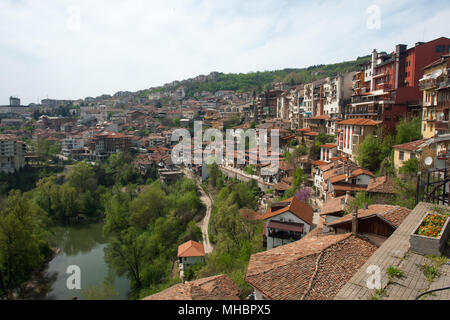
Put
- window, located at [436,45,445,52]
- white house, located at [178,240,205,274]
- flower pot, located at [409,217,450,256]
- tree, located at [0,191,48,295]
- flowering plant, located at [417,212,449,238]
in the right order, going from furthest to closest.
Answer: window, located at [436,45,445,52], white house, located at [178,240,205,274], tree, located at [0,191,48,295], flowering plant, located at [417,212,449,238], flower pot, located at [409,217,450,256]

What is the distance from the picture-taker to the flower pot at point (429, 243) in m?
3.75

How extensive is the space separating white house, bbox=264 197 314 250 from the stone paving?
6.96 metres

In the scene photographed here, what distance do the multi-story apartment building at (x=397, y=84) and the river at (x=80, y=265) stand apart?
14.6 m

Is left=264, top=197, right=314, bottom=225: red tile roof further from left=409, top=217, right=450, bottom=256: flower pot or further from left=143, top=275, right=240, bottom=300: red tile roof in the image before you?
left=409, top=217, right=450, bottom=256: flower pot

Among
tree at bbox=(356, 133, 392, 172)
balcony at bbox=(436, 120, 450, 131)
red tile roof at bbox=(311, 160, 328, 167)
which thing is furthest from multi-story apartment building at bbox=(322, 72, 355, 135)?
balcony at bbox=(436, 120, 450, 131)

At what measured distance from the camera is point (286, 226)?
441 inches

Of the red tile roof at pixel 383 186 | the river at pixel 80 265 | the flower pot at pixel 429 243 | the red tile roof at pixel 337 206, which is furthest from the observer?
the river at pixel 80 265

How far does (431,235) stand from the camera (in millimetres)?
3889

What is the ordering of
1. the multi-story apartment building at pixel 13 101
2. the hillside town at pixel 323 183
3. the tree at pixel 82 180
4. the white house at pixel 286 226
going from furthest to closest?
the multi-story apartment building at pixel 13 101 → the tree at pixel 82 180 → the white house at pixel 286 226 → the hillside town at pixel 323 183

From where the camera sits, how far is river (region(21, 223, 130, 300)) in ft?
43.4

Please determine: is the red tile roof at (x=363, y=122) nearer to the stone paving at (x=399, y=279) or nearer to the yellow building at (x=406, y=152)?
the yellow building at (x=406, y=152)

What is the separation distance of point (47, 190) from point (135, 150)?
44.0 feet

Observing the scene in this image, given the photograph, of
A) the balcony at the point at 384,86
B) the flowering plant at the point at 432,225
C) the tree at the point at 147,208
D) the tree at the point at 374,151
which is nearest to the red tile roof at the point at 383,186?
the tree at the point at 374,151

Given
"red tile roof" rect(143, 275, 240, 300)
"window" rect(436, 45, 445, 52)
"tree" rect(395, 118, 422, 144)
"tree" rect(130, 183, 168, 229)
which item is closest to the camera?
"red tile roof" rect(143, 275, 240, 300)
